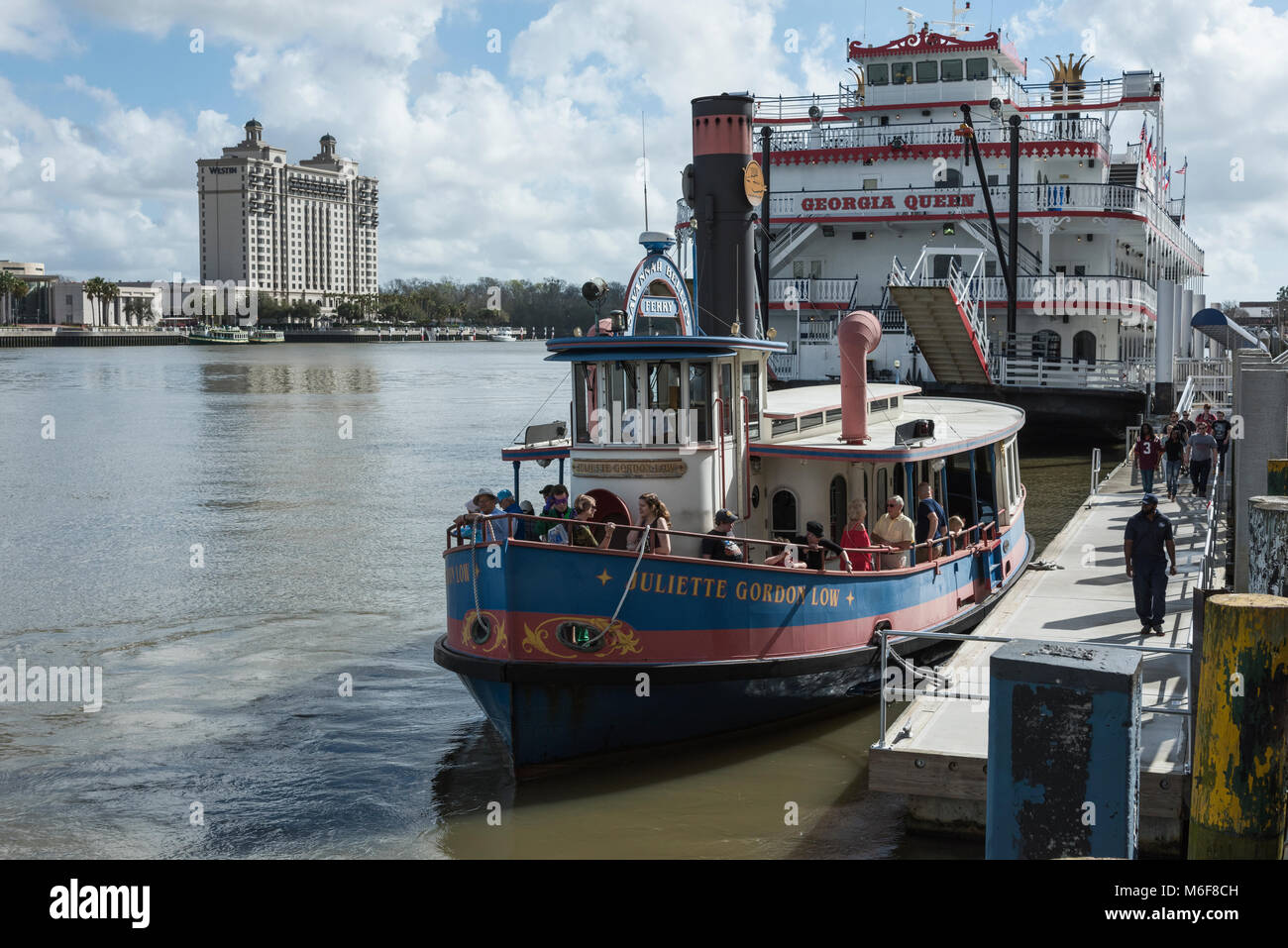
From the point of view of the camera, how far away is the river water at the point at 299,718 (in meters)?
12.9

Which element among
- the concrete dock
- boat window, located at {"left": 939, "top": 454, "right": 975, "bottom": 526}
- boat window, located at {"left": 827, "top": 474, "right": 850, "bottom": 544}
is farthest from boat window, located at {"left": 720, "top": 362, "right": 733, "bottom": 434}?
boat window, located at {"left": 939, "top": 454, "right": 975, "bottom": 526}

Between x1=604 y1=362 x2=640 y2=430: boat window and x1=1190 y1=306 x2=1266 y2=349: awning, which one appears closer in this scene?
x1=604 y1=362 x2=640 y2=430: boat window

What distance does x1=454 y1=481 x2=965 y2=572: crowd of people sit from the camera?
1351cm

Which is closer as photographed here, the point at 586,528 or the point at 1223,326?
the point at 586,528

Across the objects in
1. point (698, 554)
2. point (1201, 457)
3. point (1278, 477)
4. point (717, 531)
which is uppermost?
point (1278, 477)

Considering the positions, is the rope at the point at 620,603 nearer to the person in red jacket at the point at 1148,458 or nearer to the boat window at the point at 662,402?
the boat window at the point at 662,402

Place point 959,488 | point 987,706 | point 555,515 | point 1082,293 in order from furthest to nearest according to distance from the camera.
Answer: point 1082,293
point 959,488
point 555,515
point 987,706

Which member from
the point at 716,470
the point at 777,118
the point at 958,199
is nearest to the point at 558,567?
the point at 716,470

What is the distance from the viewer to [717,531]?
14.2 m

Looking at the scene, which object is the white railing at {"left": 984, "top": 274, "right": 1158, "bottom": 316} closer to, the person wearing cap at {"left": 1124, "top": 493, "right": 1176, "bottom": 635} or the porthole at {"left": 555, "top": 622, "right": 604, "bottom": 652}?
the person wearing cap at {"left": 1124, "top": 493, "right": 1176, "bottom": 635}

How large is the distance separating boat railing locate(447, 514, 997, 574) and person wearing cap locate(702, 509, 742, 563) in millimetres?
94

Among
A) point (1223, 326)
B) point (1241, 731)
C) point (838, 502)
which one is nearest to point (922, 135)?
point (1223, 326)

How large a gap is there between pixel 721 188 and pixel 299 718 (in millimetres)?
8744

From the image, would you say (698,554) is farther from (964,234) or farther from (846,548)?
(964,234)
